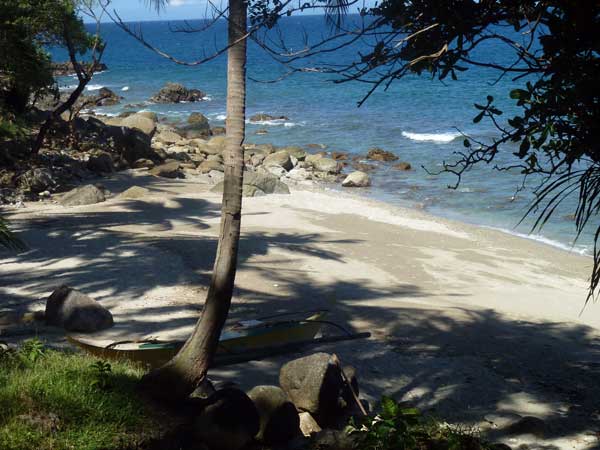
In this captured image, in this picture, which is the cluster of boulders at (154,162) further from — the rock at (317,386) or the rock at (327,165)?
the rock at (317,386)

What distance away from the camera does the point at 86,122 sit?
80.4 ft

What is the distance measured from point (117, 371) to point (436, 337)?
4.70 metres

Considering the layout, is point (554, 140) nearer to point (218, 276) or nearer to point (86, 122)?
point (218, 276)

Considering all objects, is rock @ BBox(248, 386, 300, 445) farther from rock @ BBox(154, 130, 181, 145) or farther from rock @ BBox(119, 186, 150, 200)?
rock @ BBox(154, 130, 181, 145)

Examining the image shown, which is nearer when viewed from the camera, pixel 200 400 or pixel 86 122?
pixel 200 400

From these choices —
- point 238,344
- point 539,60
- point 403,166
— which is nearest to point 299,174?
point 403,166

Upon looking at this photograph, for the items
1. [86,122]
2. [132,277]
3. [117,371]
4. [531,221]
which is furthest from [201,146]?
[117,371]

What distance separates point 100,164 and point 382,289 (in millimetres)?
11563

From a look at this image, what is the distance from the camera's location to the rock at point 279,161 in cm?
2642

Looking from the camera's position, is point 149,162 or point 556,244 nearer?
point 556,244

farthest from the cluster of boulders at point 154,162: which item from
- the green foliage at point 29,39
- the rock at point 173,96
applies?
the rock at point 173,96

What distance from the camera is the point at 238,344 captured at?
25.2 feet

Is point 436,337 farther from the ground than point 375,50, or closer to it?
closer to it

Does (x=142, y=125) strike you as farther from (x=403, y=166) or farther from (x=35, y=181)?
(x=35, y=181)
